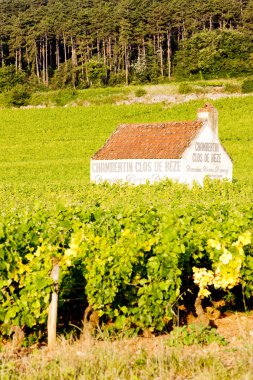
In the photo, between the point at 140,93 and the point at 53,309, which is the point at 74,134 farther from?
the point at 53,309

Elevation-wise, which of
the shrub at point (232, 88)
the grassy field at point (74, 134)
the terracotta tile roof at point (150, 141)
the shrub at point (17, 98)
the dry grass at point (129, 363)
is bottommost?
the grassy field at point (74, 134)

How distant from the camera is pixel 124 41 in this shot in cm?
12812

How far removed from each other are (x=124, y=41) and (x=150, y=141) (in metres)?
90.5

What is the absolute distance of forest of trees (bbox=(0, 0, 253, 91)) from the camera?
117m

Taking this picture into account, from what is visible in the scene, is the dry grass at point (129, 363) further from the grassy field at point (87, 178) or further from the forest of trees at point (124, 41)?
the forest of trees at point (124, 41)

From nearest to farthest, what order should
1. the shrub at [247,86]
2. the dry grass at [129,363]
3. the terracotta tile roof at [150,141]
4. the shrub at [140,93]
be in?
the dry grass at [129,363] → the terracotta tile roof at [150,141] → the shrub at [247,86] → the shrub at [140,93]

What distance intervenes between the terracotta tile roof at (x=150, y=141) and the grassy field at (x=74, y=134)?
2831 mm

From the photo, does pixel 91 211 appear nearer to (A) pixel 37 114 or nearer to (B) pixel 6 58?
(A) pixel 37 114

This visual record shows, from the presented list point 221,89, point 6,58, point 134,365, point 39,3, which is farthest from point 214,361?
point 39,3

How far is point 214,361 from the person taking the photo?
773 centimetres

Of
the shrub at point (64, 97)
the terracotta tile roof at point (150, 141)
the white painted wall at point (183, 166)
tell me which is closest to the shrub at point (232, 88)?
the shrub at point (64, 97)

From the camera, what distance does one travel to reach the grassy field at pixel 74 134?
4875cm

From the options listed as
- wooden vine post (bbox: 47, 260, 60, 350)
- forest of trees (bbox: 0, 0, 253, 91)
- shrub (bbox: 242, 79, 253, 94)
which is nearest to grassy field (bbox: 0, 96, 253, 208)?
shrub (bbox: 242, 79, 253, 94)

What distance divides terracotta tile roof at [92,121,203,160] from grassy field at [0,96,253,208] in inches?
111
